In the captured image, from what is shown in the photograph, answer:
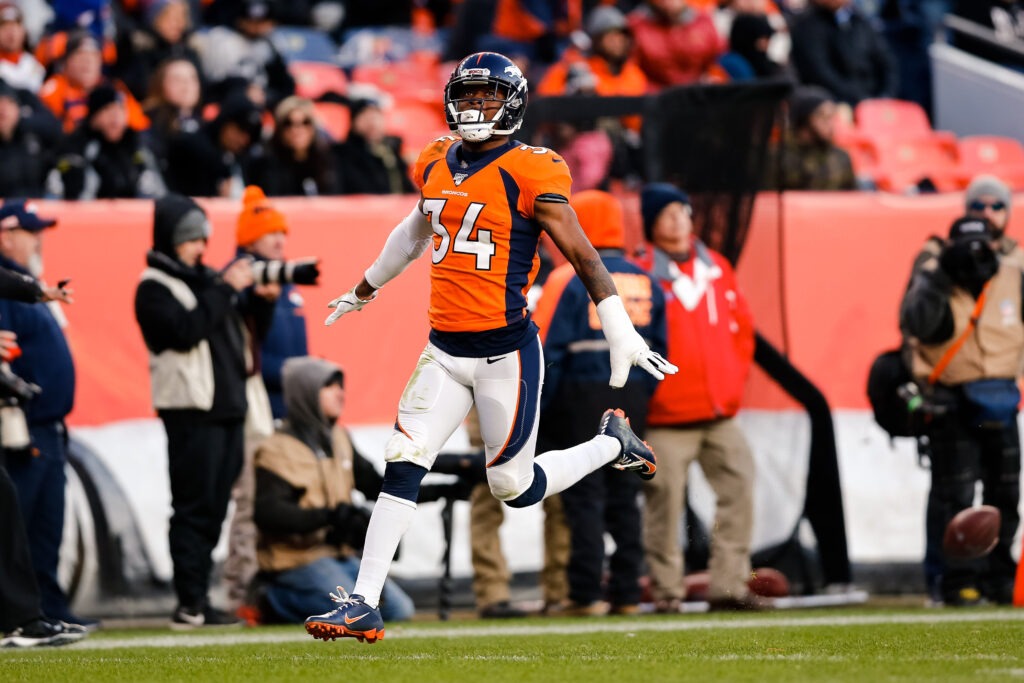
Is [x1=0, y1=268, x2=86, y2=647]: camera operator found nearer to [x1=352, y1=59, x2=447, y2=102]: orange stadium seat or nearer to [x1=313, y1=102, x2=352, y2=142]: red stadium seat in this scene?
[x1=313, y1=102, x2=352, y2=142]: red stadium seat

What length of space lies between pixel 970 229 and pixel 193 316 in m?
4.02

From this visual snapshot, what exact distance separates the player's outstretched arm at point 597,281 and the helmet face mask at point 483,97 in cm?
35

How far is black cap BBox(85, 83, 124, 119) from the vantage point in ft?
31.3

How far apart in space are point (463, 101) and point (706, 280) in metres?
3.17

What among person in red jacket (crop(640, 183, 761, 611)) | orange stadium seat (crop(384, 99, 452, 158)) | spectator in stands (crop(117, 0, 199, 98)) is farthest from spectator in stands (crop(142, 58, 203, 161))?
person in red jacket (crop(640, 183, 761, 611))

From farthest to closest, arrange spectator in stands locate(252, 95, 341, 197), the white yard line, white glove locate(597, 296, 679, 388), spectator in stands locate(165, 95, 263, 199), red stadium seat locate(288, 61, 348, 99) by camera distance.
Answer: red stadium seat locate(288, 61, 348, 99), spectator in stands locate(252, 95, 341, 197), spectator in stands locate(165, 95, 263, 199), the white yard line, white glove locate(597, 296, 679, 388)

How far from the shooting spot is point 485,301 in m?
5.62

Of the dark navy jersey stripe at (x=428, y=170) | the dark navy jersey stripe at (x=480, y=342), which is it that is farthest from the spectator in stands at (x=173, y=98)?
the dark navy jersey stripe at (x=480, y=342)

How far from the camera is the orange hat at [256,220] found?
8.35 metres

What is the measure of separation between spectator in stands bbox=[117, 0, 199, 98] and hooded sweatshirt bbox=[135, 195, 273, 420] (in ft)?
12.1

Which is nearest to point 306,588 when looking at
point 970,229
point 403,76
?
point 970,229

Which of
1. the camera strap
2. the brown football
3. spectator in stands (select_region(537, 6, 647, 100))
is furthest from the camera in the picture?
spectator in stands (select_region(537, 6, 647, 100))

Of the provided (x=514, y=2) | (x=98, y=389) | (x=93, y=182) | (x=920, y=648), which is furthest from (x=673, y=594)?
(x=514, y=2)

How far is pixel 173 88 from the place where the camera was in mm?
10633
